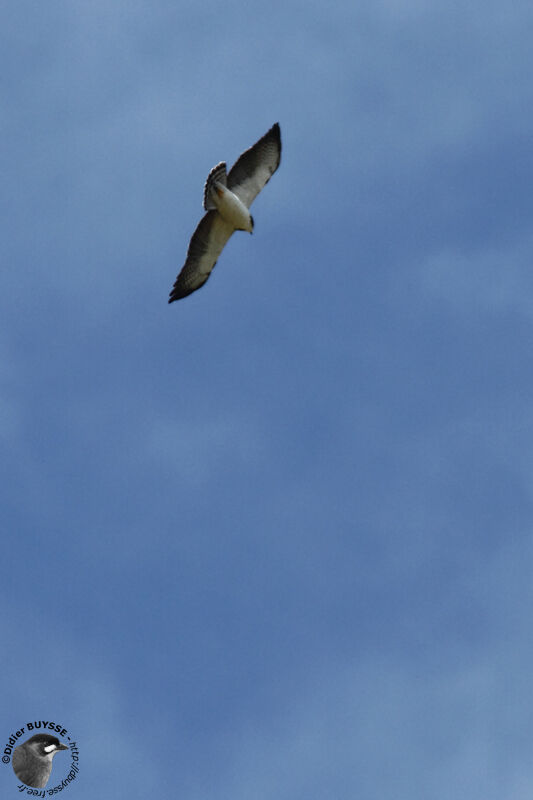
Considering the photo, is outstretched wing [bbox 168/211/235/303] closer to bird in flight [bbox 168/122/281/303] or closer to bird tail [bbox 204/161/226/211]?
bird in flight [bbox 168/122/281/303]

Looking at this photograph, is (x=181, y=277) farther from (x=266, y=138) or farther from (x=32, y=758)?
(x=32, y=758)

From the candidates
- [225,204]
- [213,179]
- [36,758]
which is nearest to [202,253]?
[225,204]

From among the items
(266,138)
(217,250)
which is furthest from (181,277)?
(266,138)

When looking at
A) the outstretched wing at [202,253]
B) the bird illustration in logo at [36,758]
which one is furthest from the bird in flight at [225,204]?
the bird illustration in logo at [36,758]

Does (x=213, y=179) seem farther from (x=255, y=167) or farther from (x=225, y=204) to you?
(x=255, y=167)

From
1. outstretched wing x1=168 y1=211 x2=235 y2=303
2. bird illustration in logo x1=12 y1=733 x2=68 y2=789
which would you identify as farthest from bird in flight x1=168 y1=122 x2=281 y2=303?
bird illustration in logo x1=12 y1=733 x2=68 y2=789

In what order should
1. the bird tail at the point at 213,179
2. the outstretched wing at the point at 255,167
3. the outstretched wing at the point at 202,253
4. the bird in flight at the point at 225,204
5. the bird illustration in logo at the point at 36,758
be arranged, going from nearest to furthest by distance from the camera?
the bird illustration in logo at the point at 36,758 → the bird tail at the point at 213,179 → the bird in flight at the point at 225,204 → the outstretched wing at the point at 255,167 → the outstretched wing at the point at 202,253

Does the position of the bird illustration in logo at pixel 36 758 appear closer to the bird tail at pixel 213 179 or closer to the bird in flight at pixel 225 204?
the bird in flight at pixel 225 204
